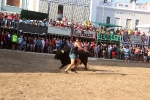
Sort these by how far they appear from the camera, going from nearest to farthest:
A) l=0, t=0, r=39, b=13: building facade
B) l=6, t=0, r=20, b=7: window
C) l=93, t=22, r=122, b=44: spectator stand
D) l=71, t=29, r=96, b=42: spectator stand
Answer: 1. l=71, t=29, r=96, b=42: spectator stand
2. l=93, t=22, r=122, b=44: spectator stand
3. l=0, t=0, r=39, b=13: building facade
4. l=6, t=0, r=20, b=7: window

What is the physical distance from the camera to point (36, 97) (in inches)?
343

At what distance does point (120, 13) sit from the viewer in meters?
42.2

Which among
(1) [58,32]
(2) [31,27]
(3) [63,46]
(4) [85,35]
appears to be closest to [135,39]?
(4) [85,35]

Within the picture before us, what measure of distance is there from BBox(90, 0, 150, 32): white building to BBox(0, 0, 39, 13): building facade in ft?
22.4

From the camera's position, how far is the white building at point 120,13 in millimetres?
40250

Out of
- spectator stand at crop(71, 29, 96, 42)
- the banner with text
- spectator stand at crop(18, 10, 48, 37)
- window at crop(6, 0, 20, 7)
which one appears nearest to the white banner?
spectator stand at crop(71, 29, 96, 42)

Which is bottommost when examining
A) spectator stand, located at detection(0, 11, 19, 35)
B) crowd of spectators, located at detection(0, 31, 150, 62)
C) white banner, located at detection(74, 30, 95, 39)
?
crowd of spectators, located at detection(0, 31, 150, 62)

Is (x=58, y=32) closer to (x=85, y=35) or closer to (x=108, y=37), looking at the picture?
(x=85, y=35)

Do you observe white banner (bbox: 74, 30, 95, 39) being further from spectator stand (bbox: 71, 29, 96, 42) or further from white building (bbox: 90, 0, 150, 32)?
white building (bbox: 90, 0, 150, 32)

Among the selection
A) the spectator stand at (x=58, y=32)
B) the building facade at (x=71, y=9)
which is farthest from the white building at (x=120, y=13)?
the spectator stand at (x=58, y=32)

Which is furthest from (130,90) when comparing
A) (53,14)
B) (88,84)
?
(53,14)

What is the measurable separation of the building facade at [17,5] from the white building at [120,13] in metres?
6.84

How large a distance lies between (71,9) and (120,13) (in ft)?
22.6

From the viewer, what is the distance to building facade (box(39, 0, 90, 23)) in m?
38.4
